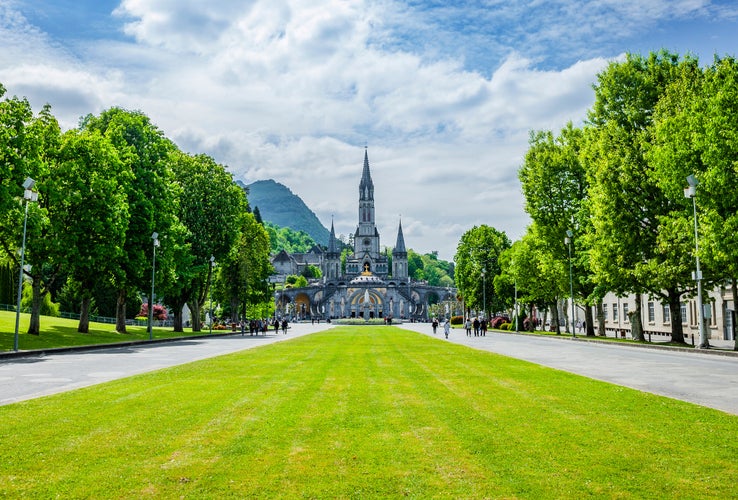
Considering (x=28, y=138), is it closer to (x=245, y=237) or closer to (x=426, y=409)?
(x=426, y=409)

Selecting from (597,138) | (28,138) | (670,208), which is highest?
(597,138)

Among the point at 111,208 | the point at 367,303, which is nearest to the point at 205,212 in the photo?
the point at 111,208

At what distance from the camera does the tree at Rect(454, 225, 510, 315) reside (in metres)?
87.7

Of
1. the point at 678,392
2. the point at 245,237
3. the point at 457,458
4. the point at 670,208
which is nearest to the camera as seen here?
the point at 457,458

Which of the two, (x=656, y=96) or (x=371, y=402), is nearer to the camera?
(x=371, y=402)

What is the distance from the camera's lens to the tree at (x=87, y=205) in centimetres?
3588

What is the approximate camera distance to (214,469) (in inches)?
286

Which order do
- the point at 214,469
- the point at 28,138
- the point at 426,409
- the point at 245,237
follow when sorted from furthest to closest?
the point at 245,237, the point at 28,138, the point at 426,409, the point at 214,469

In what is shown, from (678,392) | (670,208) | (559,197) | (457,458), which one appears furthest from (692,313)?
(457,458)

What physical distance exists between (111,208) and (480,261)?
6016cm

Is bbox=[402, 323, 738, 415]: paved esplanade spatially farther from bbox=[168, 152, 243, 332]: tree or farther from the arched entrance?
the arched entrance

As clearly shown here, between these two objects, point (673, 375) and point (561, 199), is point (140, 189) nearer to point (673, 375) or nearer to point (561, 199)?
point (561, 199)

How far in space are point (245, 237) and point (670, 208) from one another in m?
47.7

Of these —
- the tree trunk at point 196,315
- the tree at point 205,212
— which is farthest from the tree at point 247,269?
the tree at point 205,212
